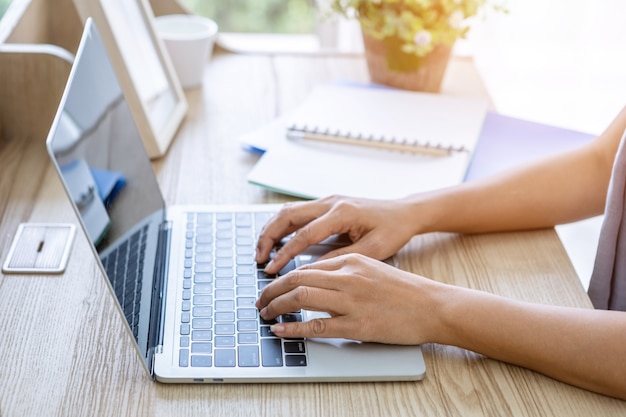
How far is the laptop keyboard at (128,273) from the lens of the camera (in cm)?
71

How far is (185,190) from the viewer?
1067 mm

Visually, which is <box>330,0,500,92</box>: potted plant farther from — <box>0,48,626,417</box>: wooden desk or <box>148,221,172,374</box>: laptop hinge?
<box>148,221,172,374</box>: laptop hinge

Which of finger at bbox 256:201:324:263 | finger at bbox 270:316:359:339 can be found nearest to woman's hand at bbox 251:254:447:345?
finger at bbox 270:316:359:339

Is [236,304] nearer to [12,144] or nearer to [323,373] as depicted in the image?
[323,373]

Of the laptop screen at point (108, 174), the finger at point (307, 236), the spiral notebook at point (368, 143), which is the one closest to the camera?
the laptop screen at point (108, 174)

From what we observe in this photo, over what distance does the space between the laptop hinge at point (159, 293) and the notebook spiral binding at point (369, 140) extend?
298mm

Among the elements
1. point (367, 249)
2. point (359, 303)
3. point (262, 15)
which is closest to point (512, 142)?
point (367, 249)

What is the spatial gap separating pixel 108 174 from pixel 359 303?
12.2 inches

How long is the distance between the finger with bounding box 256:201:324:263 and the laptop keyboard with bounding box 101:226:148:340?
15 centimetres

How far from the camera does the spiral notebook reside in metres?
1.07

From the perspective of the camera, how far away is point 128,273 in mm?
765

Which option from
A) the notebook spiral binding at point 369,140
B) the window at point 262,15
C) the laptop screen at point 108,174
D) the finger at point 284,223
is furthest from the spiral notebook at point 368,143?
the window at point 262,15

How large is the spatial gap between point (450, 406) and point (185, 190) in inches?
20.9

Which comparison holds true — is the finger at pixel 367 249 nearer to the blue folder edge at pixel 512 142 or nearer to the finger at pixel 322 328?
the finger at pixel 322 328
